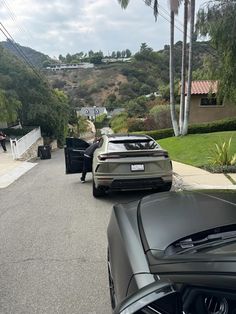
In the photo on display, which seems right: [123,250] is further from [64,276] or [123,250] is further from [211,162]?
[211,162]

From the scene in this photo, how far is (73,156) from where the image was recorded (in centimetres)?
1048

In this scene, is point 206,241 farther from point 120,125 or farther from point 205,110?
point 120,125

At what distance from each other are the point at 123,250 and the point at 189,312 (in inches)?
32.1

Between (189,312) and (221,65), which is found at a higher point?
(221,65)

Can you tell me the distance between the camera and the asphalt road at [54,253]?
141 inches

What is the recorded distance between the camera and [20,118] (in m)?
39.3

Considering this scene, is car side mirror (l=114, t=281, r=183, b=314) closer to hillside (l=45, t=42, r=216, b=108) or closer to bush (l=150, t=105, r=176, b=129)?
bush (l=150, t=105, r=176, b=129)

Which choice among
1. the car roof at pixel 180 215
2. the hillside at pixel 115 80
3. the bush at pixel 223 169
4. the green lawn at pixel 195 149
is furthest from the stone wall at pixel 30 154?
the hillside at pixel 115 80

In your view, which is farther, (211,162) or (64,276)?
(211,162)

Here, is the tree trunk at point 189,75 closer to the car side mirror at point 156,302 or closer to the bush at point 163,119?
the bush at point 163,119

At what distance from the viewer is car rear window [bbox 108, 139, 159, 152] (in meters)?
8.20

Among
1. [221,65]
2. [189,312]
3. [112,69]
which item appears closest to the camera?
[189,312]

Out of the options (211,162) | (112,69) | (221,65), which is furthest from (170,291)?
(112,69)

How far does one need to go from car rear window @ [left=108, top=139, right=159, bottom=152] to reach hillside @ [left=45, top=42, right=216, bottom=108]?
78.7 metres
